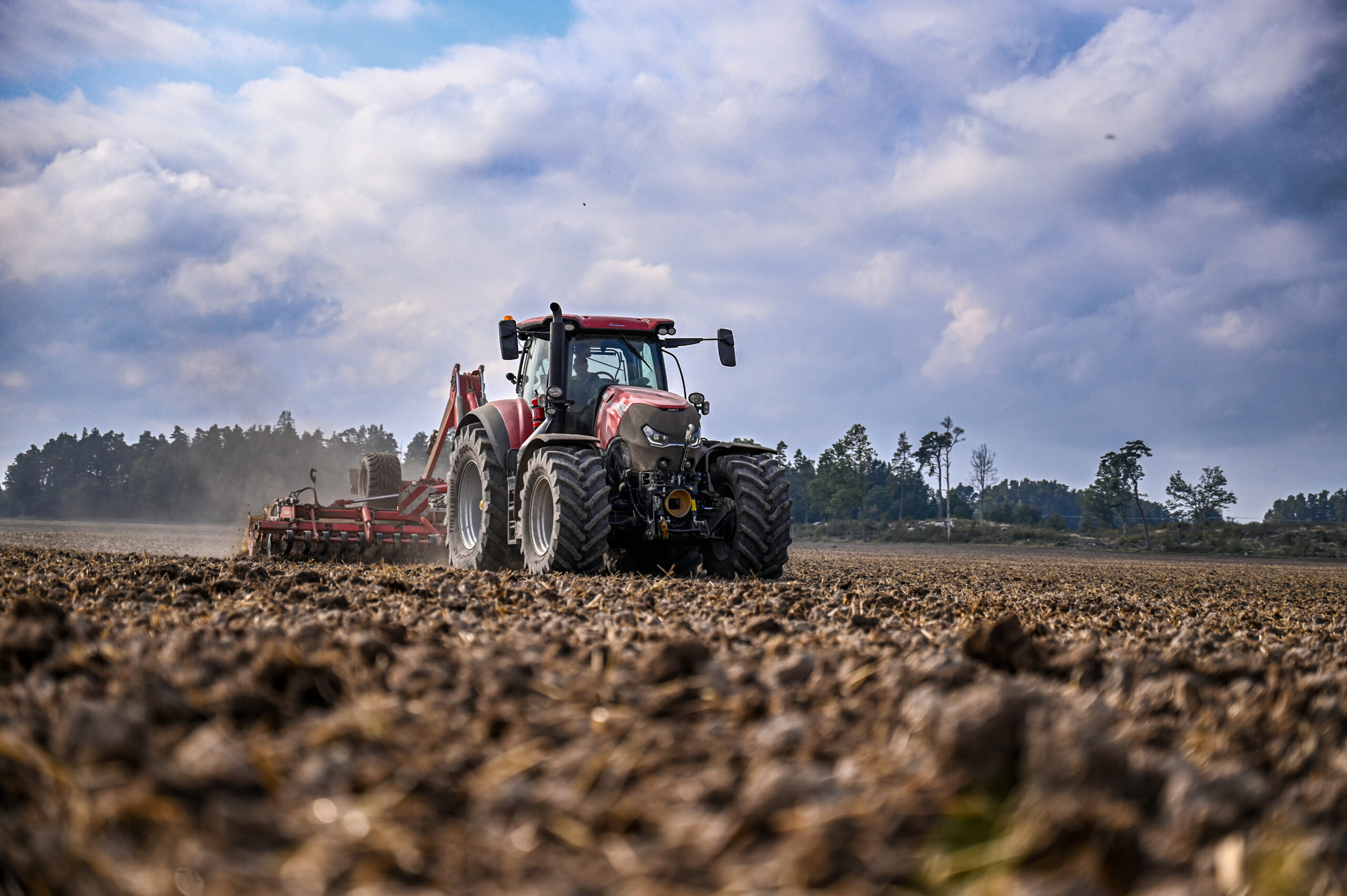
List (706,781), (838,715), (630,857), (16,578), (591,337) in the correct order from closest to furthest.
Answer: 1. (630,857)
2. (706,781)
3. (838,715)
4. (16,578)
5. (591,337)

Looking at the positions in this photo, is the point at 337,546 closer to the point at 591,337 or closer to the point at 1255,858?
the point at 591,337

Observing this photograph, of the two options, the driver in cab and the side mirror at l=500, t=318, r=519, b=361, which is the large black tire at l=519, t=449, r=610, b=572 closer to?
the driver in cab

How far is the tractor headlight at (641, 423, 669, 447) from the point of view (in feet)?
27.4

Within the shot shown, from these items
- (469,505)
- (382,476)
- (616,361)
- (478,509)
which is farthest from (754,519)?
(382,476)

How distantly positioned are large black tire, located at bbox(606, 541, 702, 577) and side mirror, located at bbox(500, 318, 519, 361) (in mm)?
2432

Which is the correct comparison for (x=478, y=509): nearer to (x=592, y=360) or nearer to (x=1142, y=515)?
(x=592, y=360)

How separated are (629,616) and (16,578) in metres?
4.55

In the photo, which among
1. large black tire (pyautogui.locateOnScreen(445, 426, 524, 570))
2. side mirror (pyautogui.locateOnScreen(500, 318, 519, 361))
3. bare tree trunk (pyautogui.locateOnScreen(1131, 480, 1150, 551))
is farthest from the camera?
bare tree trunk (pyautogui.locateOnScreen(1131, 480, 1150, 551))

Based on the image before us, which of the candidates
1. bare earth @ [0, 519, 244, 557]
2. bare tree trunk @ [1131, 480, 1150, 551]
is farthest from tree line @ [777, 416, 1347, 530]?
bare earth @ [0, 519, 244, 557]

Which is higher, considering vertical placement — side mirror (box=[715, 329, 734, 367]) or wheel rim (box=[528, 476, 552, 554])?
side mirror (box=[715, 329, 734, 367])

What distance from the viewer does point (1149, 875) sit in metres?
1.42

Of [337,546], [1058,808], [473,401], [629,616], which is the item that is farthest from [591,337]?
[1058,808]

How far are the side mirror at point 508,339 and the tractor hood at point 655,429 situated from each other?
1.53m

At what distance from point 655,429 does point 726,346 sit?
76.4 inches
